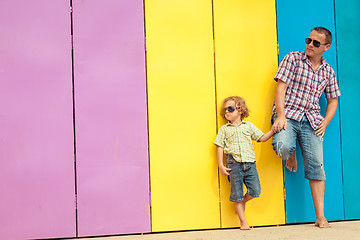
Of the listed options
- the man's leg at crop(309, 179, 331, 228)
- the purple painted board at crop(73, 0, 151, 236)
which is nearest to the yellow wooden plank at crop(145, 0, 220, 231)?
the purple painted board at crop(73, 0, 151, 236)

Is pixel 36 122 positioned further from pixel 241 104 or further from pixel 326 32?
pixel 326 32

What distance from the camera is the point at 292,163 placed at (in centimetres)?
325

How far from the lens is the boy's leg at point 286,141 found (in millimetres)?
3053

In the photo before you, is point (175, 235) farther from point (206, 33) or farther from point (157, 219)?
point (206, 33)

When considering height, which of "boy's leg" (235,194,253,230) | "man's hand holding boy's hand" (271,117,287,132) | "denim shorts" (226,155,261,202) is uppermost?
"man's hand holding boy's hand" (271,117,287,132)

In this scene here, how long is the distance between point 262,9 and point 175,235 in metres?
2.01

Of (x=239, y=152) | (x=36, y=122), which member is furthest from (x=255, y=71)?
(x=36, y=122)

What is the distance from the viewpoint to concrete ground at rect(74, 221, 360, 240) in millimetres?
2775

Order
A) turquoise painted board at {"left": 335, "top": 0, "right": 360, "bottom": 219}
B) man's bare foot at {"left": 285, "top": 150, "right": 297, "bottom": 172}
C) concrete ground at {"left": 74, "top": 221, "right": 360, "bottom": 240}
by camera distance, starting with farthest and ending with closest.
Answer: turquoise painted board at {"left": 335, "top": 0, "right": 360, "bottom": 219} → man's bare foot at {"left": 285, "top": 150, "right": 297, "bottom": 172} → concrete ground at {"left": 74, "top": 221, "right": 360, "bottom": 240}

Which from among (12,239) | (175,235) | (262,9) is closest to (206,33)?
(262,9)

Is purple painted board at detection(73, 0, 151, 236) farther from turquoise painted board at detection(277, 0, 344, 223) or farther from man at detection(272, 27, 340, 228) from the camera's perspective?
turquoise painted board at detection(277, 0, 344, 223)

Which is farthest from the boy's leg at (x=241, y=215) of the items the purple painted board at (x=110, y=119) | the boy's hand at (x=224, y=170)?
the purple painted board at (x=110, y=119)

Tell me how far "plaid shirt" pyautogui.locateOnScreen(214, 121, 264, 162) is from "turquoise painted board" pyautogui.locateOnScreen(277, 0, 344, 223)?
440 millimetres

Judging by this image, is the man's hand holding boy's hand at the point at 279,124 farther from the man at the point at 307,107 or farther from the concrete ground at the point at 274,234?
the concrete ground at the point at 274,234
